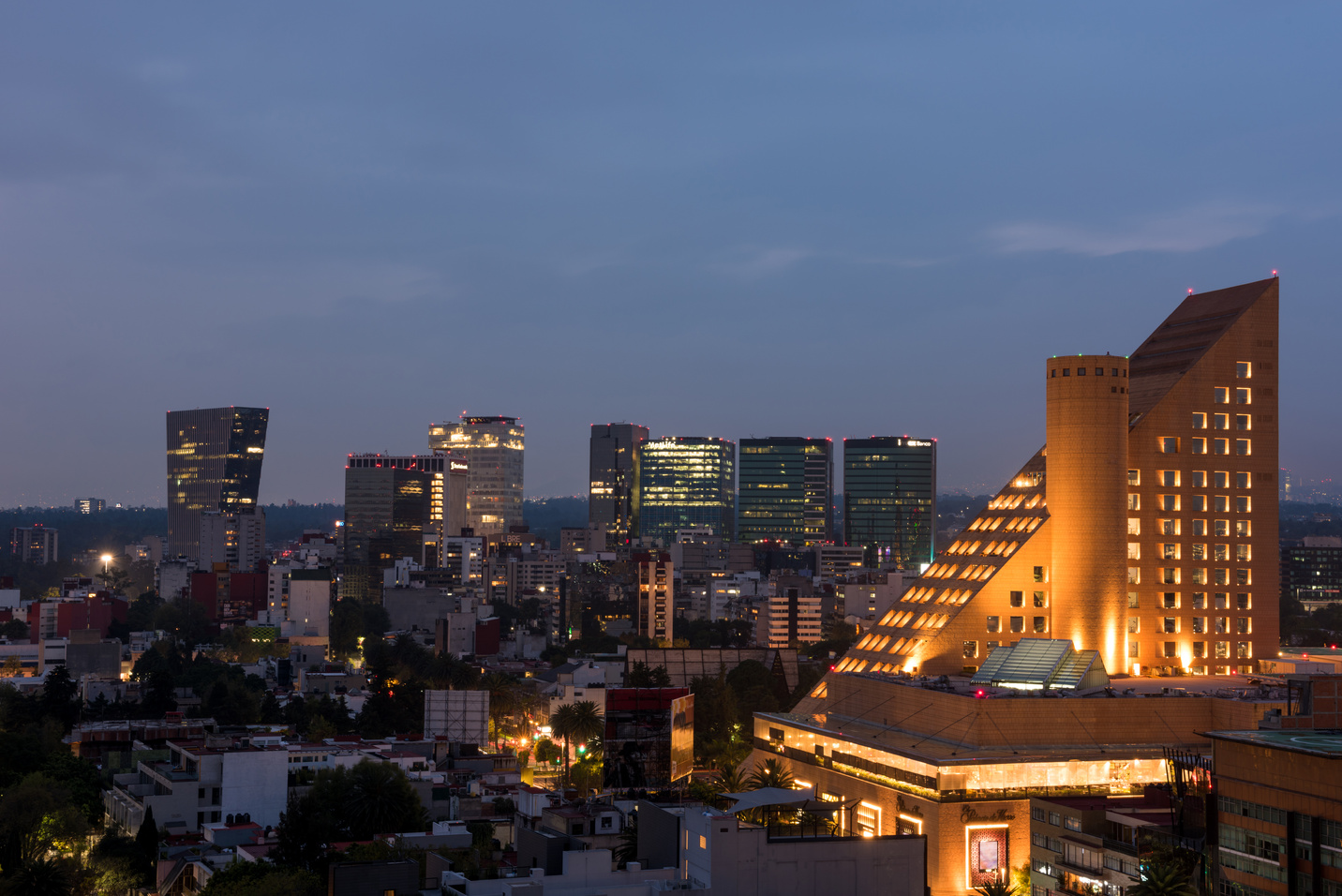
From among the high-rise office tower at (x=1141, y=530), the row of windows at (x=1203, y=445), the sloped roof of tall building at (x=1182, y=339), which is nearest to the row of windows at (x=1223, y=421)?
the high-rise office tower at (x=1141, y=530)

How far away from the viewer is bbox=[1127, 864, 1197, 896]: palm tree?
62750 millimetres

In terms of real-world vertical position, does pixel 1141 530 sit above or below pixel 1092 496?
below

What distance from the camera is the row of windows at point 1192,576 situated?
332ft

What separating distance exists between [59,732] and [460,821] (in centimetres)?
5742

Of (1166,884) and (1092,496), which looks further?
(1092,496)

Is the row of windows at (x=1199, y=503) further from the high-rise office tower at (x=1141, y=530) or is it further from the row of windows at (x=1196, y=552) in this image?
the row of windows at (x=1196, y=552)

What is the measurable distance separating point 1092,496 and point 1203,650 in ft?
47.1

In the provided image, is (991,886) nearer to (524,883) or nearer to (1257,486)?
(524,883)

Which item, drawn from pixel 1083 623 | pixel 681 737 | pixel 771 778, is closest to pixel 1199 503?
pixel 1083 623

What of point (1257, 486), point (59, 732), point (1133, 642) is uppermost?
point (1257, 486)

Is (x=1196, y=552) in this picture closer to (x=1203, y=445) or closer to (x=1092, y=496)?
(x=1203, y=445)

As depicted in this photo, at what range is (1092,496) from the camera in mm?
97688

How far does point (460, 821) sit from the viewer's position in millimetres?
93375

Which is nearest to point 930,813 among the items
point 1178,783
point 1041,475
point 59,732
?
point 1178,783
